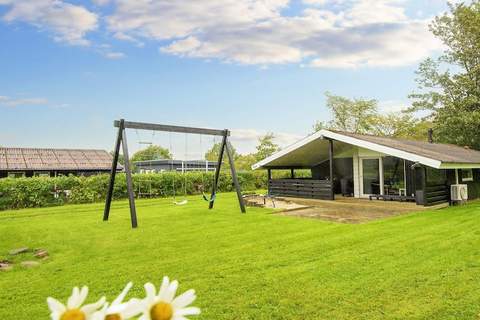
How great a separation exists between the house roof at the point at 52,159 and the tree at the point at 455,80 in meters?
23.4

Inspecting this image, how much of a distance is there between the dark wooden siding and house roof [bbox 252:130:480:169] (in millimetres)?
1182

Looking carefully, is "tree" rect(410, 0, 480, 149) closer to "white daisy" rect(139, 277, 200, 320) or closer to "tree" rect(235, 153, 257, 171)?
"tree" rect(235, 153, 257, 171)

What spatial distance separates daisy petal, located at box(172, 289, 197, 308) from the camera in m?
0.75

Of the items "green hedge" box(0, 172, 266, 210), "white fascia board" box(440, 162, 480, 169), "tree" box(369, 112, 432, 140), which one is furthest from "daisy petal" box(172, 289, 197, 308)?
"tree" box(369, 112, 432, 140)

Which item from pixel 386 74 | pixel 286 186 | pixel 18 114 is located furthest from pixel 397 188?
pixel 18 114

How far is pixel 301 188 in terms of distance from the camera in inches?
634

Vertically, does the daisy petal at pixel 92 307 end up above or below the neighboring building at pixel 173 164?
below

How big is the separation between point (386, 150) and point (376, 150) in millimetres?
483

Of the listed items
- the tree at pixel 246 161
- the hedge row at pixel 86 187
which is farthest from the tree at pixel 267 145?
the hedge row at pixel 86 187

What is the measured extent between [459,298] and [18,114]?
31324 millimetres

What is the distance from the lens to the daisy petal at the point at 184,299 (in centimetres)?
75

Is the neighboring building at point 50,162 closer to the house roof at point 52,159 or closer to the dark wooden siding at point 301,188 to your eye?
the house roof at point 52,159

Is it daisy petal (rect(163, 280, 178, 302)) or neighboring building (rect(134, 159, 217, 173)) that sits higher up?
neighboring building (rect(134, 159, 217, 173))

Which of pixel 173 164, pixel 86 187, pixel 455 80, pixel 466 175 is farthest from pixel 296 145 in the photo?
pixel 455 80
